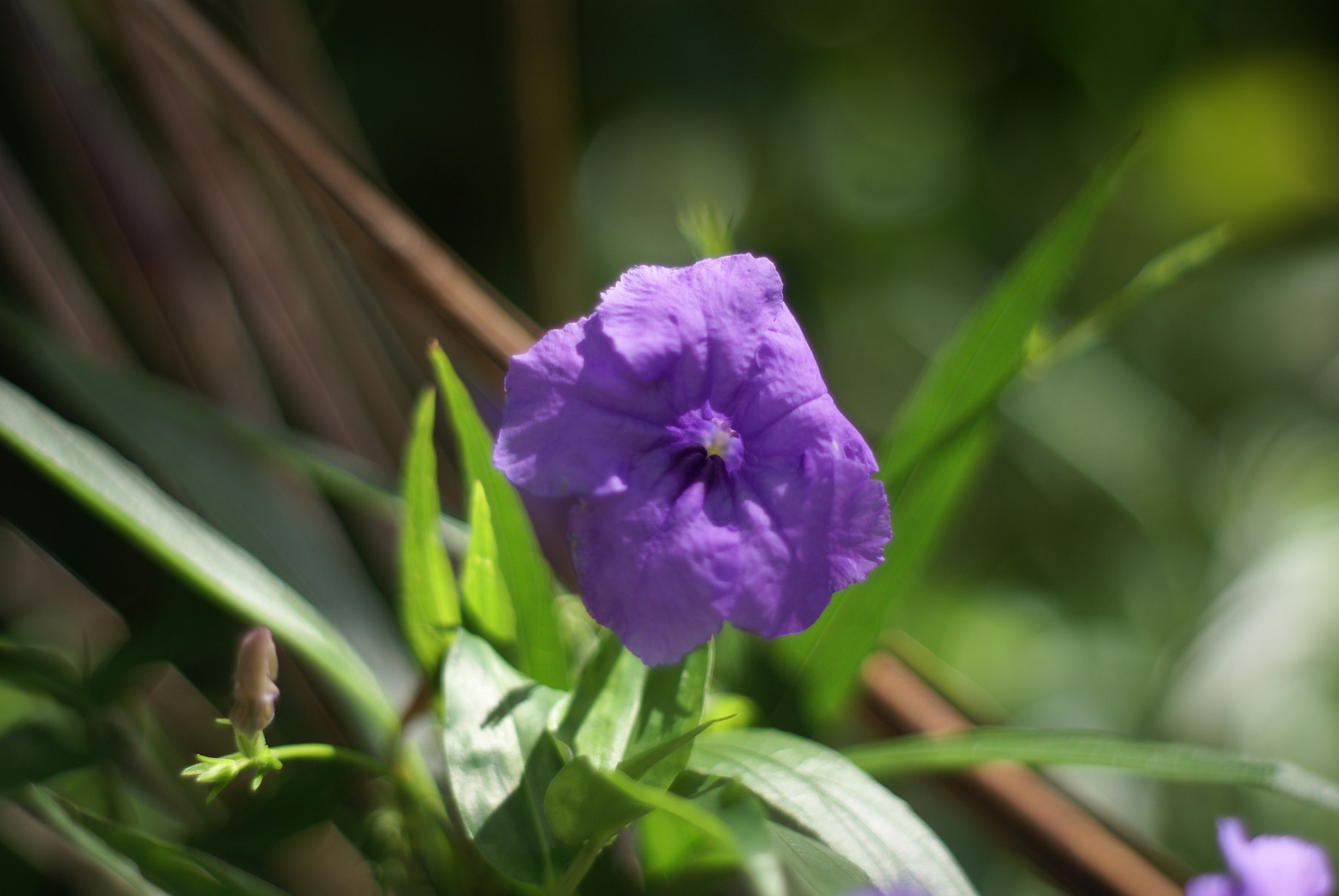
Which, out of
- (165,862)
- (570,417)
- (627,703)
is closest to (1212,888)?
(627,703)

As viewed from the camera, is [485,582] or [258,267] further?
[258,267]

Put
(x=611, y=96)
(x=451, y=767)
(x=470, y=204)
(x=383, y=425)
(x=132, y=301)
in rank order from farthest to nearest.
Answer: (x=611, y=96), (x=470, y=204), (x=383, y=425), (x=132, y=301), (x=451, y=767)

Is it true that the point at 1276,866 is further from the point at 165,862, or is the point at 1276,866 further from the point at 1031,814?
the point at 165,862

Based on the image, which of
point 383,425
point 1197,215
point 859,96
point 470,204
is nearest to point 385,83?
point 470,204

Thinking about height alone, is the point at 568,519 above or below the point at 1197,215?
below

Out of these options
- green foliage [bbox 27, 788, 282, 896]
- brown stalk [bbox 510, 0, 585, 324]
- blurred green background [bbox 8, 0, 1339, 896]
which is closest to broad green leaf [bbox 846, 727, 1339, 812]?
green foliage [bbox 27, 788, 282, 896]

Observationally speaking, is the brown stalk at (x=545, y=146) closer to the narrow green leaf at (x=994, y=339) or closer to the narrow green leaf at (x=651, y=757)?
the narrow green leaf at (x=994, y=339)

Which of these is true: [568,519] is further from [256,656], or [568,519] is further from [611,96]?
[611,96]
